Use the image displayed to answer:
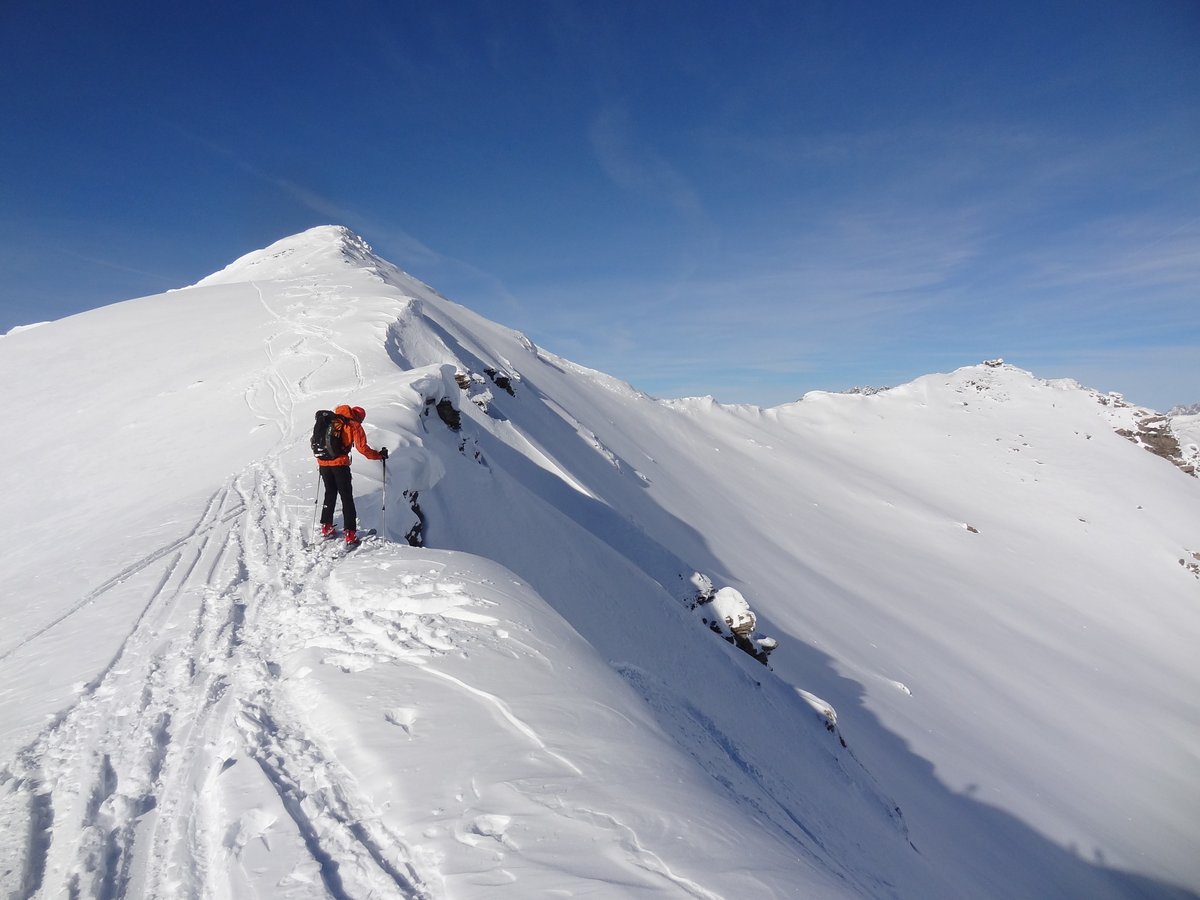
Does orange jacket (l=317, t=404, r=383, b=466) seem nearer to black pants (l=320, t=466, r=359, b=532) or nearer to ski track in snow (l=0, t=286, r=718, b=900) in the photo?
black pants (l=320, t=466, r=359, b=532)

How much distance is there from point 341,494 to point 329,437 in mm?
775

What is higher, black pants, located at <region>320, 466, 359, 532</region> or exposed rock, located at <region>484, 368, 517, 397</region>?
exposed rock, located at <region>484, 368, 517, 397</region>

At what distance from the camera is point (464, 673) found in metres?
4.38

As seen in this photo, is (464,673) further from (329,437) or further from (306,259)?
(306,259)

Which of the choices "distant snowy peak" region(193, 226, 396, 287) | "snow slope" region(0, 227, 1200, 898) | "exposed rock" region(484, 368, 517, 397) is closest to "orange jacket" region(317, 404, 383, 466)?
"snow slope" region(0, 227, 1200, 898)

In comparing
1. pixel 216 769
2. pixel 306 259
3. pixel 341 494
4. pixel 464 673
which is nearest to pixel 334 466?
pixel 341 494

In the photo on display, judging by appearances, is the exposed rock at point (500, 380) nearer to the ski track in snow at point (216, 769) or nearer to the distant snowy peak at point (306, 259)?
the distant snowy peak at point (306, 259)

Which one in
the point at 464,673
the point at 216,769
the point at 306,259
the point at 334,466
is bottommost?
the point at 216,769

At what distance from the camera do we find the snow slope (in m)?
3.08

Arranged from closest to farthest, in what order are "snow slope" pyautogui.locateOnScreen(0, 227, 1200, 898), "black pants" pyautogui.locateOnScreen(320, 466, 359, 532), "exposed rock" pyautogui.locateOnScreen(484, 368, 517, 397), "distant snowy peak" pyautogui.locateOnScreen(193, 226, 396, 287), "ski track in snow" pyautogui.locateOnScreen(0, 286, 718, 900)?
"ski track in snow" pyautogui.locateOnScreen(0, 286, 718, 900) < "snow slope" pyautogui.locateOnScreen(0, 227, 1200, 898) < "black pants" pyautogui.locateOnScreen(320, 466, 359, 532) < "exposed rock" pyautogui.locateOnScreen(484, 368, 517, 397) < "distant snowy peak" pyautogui.locateOnScreen(193, 226, 396, 287)

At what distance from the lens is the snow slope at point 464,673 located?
3.08m

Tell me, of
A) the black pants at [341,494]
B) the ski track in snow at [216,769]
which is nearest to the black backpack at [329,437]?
the black pants at [341,494]

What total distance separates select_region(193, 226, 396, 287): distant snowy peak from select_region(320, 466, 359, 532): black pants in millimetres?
29406

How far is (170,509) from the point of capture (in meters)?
8.20
